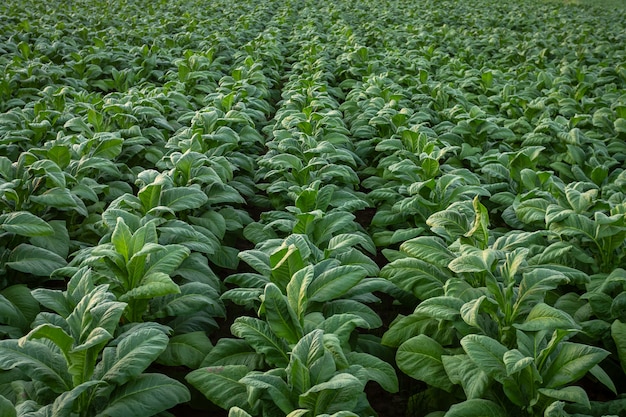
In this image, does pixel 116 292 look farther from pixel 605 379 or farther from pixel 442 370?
pixel 605 379

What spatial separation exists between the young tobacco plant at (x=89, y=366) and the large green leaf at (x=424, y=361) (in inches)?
41.3

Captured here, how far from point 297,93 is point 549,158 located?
115 inches

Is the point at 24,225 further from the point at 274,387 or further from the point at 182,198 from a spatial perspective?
the point at 274,387

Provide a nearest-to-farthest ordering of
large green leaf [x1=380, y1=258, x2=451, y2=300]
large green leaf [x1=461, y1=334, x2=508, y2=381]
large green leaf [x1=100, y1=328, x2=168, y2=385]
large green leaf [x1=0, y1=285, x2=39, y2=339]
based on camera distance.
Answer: large green leaf [x1=100, y1=328, x2=168, y2=385]
large green leaf [x1=461, y1=334, x2=508, y2=381]
large green leaf [x1=0, y1=285, x2=39, y2=339]
large green leaf [x1=380, y1=258, x2=451, y2=300]

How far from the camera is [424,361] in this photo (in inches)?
102

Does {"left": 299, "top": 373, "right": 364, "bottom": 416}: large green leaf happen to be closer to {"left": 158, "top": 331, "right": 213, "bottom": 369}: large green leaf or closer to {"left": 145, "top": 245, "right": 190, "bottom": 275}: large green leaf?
{"left": 158, "top": 331, "right": 213, "bottom": 369}: large green leaf

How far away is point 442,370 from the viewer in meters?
2.56

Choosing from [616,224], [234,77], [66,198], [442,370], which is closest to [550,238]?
[616,224]

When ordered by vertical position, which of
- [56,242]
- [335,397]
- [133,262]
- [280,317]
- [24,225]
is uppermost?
[24,225]

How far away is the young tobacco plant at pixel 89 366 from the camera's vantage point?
2.05m

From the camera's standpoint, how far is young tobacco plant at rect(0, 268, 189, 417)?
205 centimetres

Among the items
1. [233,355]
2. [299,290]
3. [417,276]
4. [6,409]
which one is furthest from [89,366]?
[417,276]

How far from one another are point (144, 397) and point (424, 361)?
129 cm

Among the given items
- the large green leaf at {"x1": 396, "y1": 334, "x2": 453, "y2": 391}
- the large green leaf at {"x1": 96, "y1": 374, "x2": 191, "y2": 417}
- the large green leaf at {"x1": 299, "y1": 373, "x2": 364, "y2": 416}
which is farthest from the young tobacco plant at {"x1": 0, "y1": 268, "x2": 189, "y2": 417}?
the large green leaf at {"x1": 396, "y1": 334, "x2": 453, "y2": 391}
